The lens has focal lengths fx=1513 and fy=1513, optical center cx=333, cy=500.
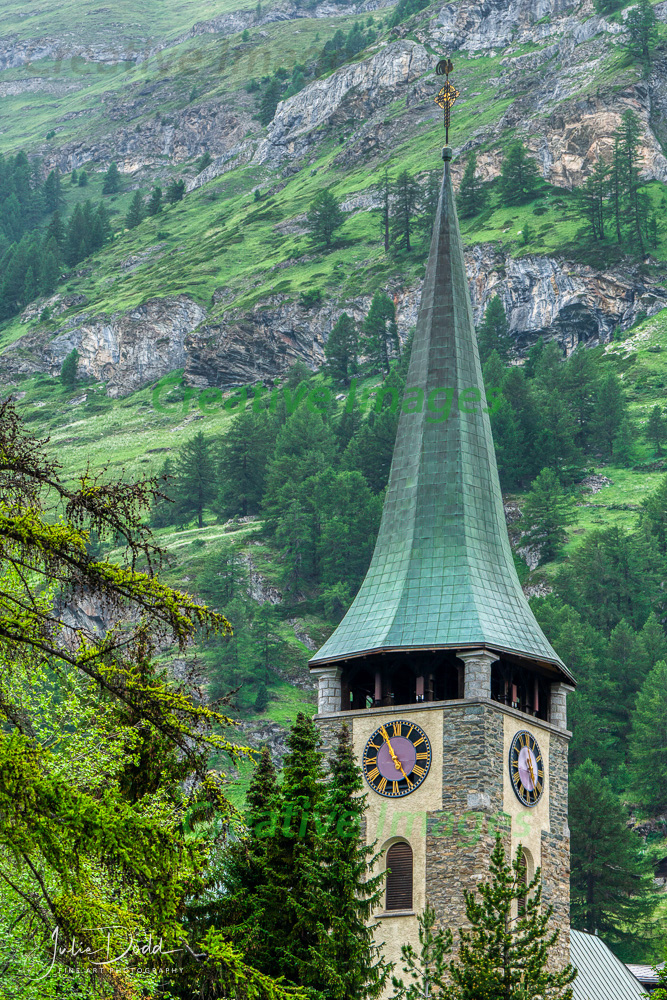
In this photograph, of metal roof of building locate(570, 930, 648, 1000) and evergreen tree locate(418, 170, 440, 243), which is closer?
metal roof of building locate(570, 930, 648, 1000)

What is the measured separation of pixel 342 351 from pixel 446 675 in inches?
4636

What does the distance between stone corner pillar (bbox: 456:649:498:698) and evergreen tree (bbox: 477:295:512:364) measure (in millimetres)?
104511

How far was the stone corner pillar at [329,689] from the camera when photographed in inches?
1772

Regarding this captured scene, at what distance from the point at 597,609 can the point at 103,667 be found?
→ 86.9 metres

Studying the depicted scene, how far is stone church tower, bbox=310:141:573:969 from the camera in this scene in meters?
41.1

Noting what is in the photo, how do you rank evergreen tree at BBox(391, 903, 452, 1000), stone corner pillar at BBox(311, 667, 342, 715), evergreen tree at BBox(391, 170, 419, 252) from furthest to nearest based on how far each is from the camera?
evergreen tree at BBox(391, 170, 419, 252) < stone corner pillar at BBox(311, 667, 342, 715) < evergreen tree at BBox(391, 903, 452, 1000)

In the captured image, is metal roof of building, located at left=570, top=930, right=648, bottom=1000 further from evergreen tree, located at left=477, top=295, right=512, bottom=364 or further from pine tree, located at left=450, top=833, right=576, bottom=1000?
evergreen tree, located at left=477, top=295, right=512, bottom=364

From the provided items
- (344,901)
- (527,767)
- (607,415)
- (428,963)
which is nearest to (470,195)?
(607,415)

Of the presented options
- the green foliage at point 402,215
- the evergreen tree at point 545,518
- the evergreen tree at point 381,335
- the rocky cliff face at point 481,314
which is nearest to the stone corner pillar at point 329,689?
the evergreen tree at point 545,518

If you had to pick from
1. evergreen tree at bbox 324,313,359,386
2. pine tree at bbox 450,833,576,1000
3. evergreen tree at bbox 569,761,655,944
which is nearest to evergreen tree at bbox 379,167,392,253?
evergreen tree at bbox 324,313,359,386

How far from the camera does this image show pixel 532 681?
4659cm

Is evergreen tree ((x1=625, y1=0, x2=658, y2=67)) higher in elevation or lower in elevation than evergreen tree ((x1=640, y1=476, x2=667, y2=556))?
higher

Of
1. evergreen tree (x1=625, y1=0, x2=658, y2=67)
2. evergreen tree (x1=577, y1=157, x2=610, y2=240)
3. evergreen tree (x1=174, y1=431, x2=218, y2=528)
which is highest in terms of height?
evergreen tree (x1=625, y1=0, x2=658, y2=67)

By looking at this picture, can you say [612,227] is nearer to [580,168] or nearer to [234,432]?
[580,168]
